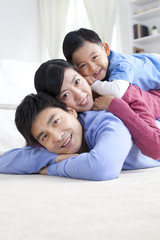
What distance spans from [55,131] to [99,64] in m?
0.51

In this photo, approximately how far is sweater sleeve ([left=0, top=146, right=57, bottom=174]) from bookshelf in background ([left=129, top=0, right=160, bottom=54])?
3038 mm

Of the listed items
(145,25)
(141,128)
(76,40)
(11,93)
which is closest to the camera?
(141,128)

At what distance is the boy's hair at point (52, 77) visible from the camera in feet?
4.71

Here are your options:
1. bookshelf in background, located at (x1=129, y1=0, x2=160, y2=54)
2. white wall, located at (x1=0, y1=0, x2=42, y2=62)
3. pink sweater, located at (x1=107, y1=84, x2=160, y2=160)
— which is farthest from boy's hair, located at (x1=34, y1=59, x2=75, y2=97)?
white wall, located at (x1=0, y1=0, x2=42, y2=62)

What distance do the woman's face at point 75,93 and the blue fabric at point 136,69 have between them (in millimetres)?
163

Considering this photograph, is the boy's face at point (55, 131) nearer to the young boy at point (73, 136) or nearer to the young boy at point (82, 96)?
the young boy at point (73, 136)

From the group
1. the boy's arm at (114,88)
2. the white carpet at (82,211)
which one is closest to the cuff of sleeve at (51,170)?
the white carpet at (82,211)

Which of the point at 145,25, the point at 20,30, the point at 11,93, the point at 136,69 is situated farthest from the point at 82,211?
the point at 20,30

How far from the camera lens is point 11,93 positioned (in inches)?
92.0

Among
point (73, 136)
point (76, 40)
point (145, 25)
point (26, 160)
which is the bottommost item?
point (145, 25)

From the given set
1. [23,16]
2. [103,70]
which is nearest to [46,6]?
[23,16]

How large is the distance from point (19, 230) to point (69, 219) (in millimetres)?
98

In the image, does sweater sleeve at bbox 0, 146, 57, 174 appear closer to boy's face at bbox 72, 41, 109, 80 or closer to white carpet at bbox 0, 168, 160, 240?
white carpet at bbox 0, 168, 160, 240

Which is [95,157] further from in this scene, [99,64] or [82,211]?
[99,64]
